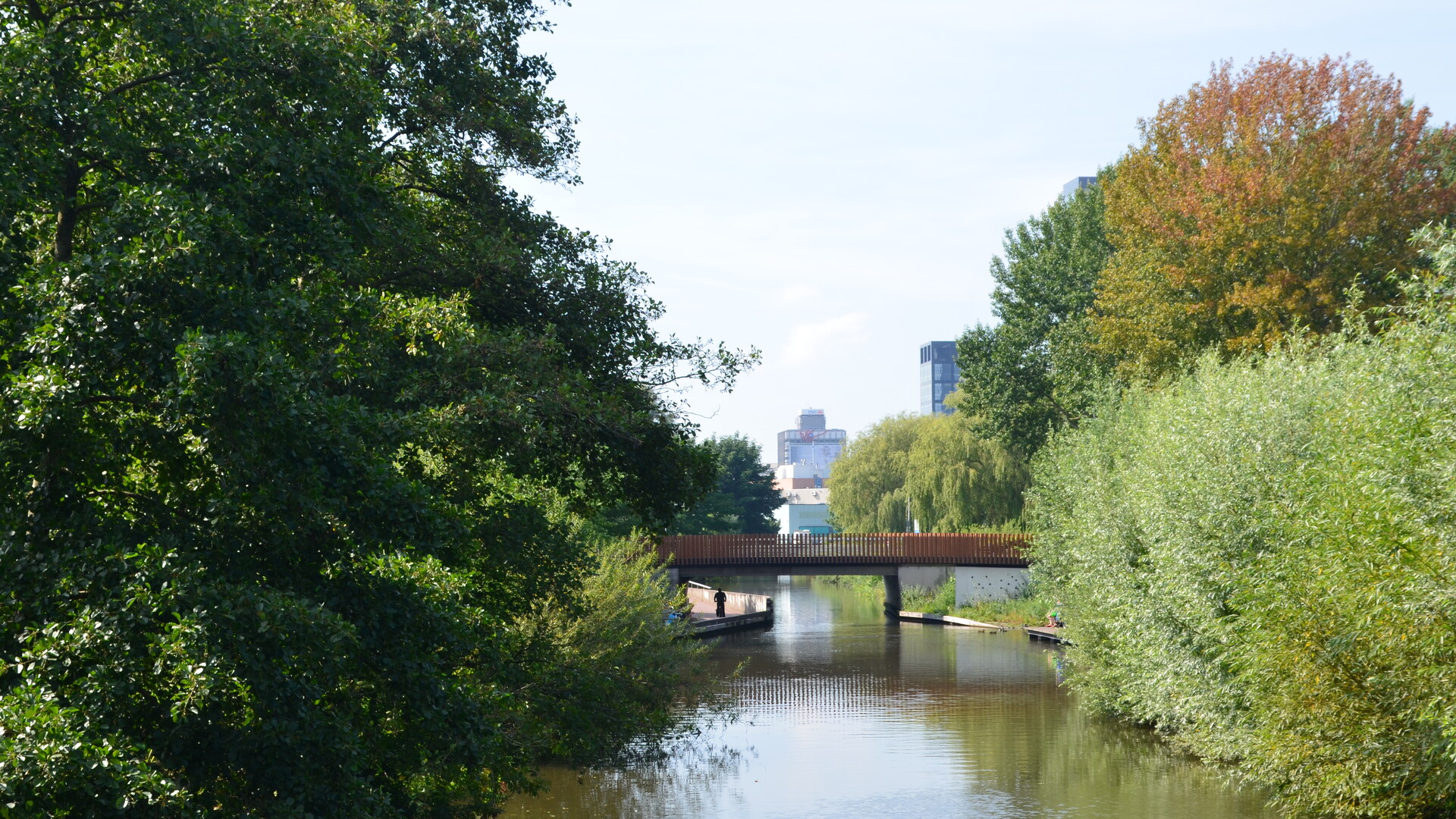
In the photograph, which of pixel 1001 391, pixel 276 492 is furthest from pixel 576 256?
pixel 1001 391

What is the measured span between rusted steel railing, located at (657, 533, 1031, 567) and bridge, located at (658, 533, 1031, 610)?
27mm

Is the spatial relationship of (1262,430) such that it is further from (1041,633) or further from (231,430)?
(1041,633)

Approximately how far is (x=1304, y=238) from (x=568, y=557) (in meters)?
19.6

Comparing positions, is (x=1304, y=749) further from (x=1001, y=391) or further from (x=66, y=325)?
(x=1001, y=391)

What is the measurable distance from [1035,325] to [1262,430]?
21700mm

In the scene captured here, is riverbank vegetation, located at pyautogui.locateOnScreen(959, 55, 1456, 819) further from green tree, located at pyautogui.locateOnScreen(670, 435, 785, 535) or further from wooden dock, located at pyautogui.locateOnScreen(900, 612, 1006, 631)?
green tree, located at pyautogui.locateOnScreen(670, 435, 785, 535)

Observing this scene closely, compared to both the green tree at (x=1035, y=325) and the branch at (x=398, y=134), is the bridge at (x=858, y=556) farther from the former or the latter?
the branch at (x=398, y=134)

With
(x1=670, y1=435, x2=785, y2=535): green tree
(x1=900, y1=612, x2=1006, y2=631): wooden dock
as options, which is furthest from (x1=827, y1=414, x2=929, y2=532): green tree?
(x1=670, y1=435, x2=785, y2=535): green tree

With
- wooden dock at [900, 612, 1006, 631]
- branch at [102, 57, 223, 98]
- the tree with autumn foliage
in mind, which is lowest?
wooden dock at [900, 612, 1006, 631]

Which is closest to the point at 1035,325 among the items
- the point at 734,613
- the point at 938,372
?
the point at 734,613

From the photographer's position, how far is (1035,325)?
3950cm

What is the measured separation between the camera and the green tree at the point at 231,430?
7.36m

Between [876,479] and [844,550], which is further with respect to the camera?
[876,479]

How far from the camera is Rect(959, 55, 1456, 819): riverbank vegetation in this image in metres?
13.5
